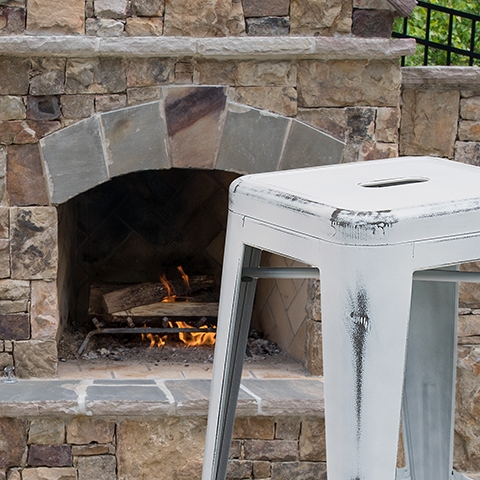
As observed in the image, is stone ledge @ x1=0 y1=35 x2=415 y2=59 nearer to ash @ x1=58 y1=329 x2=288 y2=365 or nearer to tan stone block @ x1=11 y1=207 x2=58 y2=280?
tan stone block @ x1=11 y1=207 x2=58 y2=280

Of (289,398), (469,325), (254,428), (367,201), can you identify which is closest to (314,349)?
(289,398)

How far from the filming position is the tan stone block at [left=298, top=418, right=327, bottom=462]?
3170 mm

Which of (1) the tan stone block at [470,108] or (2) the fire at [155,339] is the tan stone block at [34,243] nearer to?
(2) the fire at [155,339]

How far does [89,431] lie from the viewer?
312 centimetres

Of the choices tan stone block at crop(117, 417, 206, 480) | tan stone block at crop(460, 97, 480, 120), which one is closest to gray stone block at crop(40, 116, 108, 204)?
tan stone block at crop(117, 417, 206, 480)

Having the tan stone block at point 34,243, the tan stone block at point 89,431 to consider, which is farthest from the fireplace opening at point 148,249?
the tan stone block at point 89,431

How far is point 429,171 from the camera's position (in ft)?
6.26

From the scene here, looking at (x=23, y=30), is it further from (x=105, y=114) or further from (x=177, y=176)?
(x=177, y=176)

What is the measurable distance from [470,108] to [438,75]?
0.21 meters

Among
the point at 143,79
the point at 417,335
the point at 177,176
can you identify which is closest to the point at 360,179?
the point at 417,335

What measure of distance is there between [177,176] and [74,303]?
86 cm

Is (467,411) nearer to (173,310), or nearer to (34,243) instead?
(173,310)

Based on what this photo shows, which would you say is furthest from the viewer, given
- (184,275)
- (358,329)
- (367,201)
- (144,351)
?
(184,275)

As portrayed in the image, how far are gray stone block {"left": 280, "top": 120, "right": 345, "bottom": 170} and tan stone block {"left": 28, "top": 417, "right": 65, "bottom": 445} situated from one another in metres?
1.33
